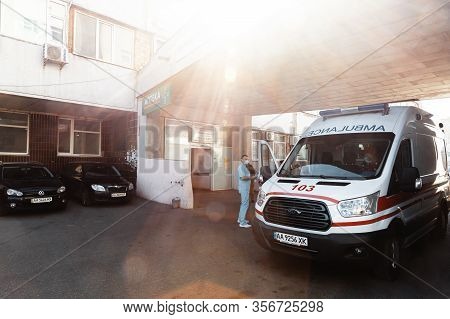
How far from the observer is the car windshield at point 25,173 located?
862cm

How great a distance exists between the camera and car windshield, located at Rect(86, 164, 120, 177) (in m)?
10.3

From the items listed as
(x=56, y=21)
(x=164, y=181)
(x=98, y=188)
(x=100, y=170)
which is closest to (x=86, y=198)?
(x=98, y=188)

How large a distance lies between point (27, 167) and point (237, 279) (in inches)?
321

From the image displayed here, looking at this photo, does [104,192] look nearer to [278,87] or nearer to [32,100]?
[32,100]

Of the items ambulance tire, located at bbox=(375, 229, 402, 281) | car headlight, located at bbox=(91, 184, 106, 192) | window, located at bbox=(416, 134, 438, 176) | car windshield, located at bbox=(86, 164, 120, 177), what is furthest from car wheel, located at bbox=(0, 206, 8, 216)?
window, located at bbox=(416, 134, 438, 176)

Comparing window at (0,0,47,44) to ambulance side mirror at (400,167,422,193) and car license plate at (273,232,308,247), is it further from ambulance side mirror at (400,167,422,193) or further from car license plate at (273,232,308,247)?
ambulance side mirror at (400,167,422,193)

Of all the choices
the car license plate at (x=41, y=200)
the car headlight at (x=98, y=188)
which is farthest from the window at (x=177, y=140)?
the car license plate at (x=41, y=200)

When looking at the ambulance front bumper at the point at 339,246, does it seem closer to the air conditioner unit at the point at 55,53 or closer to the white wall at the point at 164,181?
the white wall at the point at 164,181

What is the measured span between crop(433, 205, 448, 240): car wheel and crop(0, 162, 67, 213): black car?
9485mm

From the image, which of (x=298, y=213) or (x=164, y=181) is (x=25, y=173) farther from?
(x=298, y=213)

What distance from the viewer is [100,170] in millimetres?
10602

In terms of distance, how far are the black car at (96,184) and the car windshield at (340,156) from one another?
6.46 metres

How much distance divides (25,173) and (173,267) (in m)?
6.90

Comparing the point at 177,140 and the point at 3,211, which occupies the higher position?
the point at 177,140
